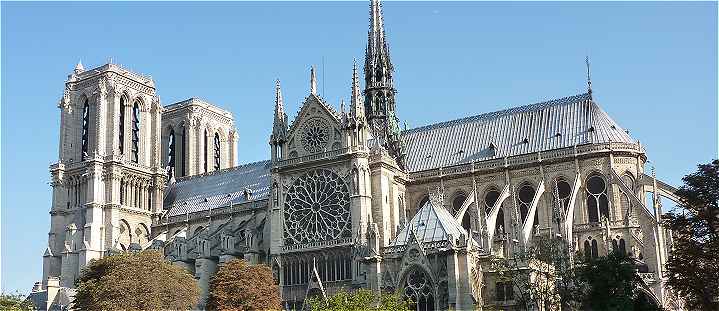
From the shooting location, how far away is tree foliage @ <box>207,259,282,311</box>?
6250 centimetres

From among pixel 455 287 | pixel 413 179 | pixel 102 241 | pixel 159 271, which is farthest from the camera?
pixel 102 241

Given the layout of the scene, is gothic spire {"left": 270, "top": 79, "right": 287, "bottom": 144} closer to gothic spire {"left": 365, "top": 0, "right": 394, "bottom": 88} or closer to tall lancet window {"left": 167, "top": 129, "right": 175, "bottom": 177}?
gothic spire {"left": 365, "top": 0, "right": 394, "bottom": 88}

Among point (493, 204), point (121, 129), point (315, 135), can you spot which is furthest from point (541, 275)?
point (121, 129)

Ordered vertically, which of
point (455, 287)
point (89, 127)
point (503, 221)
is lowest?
point (455, 287)

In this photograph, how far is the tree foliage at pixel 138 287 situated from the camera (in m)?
58.4

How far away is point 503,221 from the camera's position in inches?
2768

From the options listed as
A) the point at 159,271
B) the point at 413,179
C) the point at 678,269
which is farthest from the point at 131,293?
the point at 678,269

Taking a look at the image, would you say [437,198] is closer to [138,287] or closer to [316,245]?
[316,245]

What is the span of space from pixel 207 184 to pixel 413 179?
26.9m

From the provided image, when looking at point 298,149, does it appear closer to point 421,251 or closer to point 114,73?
point 421,251

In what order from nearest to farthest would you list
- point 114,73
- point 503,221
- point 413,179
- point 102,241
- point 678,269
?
point 678,269 < point 503,221 < point 413,179 < point 102,241 < point 114,73

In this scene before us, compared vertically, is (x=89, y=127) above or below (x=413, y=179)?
above

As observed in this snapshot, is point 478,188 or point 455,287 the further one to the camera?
point 478,188

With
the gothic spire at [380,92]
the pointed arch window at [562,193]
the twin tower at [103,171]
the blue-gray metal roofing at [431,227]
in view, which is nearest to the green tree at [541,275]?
the blue-gray metal roofing at [431,227]
